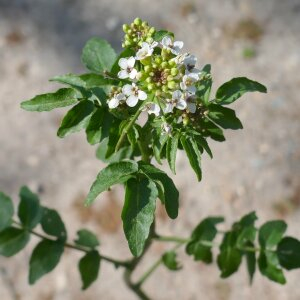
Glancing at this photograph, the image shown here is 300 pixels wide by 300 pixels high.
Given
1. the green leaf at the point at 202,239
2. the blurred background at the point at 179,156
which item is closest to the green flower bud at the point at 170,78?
the green leaf at the point at 202,239

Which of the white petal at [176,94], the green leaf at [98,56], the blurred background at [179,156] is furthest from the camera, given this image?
the blurred background at [179,156]

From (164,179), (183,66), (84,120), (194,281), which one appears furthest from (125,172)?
(194,281)

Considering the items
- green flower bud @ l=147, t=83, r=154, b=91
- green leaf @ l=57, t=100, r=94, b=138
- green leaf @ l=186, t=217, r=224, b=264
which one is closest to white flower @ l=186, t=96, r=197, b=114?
green flower bud @ l=147, t=83, r=154, b=91

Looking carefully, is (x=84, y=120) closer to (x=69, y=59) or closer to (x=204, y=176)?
(x=204, y=176)

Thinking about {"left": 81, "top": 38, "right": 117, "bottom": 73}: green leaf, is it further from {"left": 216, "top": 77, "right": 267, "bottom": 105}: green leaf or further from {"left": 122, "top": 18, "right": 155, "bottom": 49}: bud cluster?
{"left": 216, "top": 77, "right": 267, "bottom": 105}: green leaf

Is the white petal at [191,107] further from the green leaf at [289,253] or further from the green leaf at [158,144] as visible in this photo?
the green leaf at [289,253]

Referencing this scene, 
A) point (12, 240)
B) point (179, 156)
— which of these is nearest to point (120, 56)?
point (12, 240)
